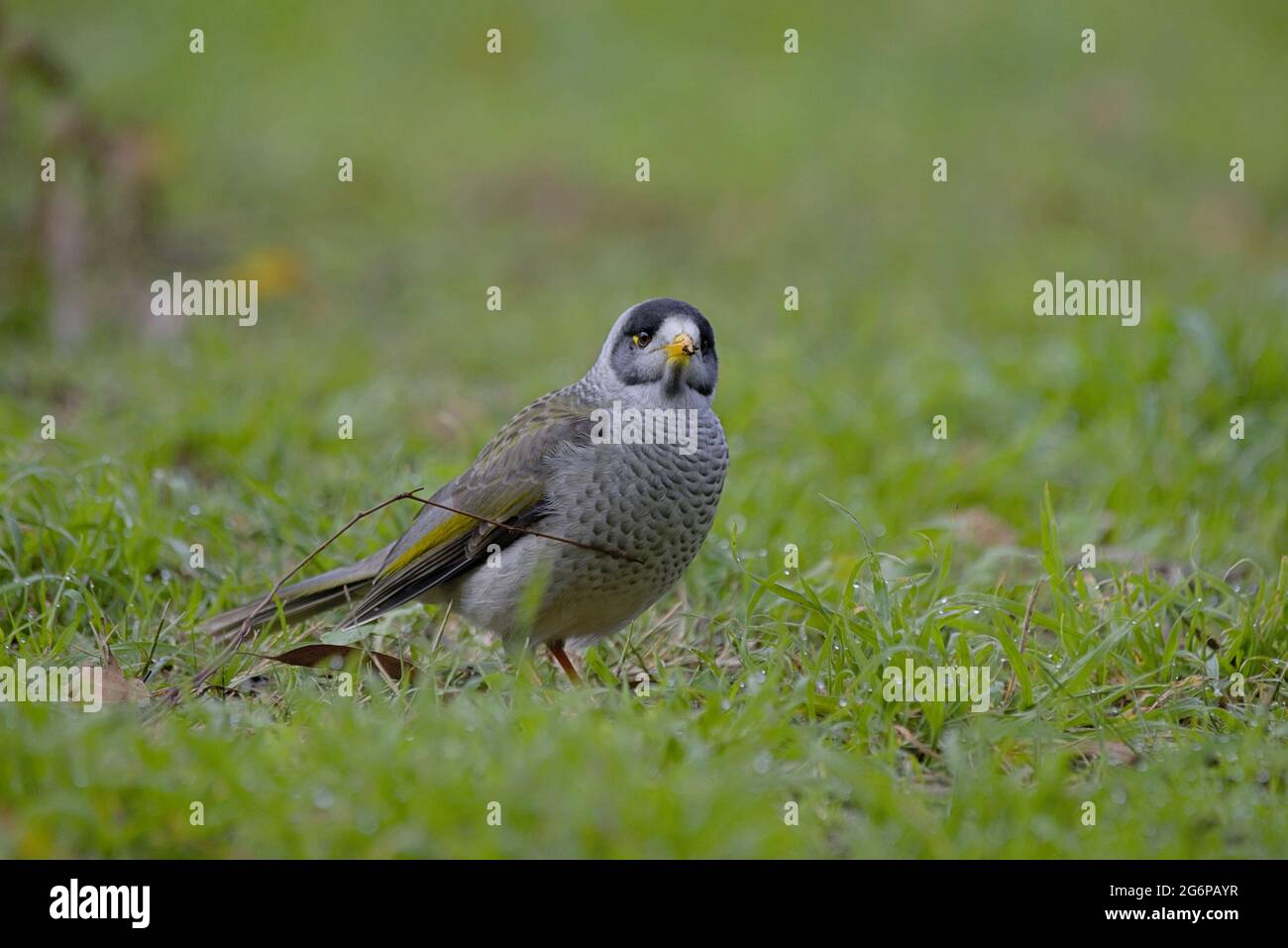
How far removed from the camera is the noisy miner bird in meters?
3.91

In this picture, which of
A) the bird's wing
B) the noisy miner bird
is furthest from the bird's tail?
the bird's wing

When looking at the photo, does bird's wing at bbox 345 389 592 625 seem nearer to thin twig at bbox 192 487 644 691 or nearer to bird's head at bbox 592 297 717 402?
thin twig at bbox 192 487 644 691

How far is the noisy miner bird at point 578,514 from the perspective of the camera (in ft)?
12.8

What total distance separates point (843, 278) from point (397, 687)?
18.9 ft

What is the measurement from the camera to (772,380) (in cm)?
671

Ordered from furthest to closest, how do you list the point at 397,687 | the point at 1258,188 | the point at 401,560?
the point at 1258,188 → the point at 401,560 → the point at 397,687

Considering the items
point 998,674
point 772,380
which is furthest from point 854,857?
point 772,380

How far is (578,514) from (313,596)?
2.99 feet

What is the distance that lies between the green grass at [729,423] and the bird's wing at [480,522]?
0.19 m

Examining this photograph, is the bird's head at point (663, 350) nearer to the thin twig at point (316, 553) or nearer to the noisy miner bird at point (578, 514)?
the noisy miner bird at point (578, 514)

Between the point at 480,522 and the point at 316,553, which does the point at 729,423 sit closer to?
the point at 480,522
